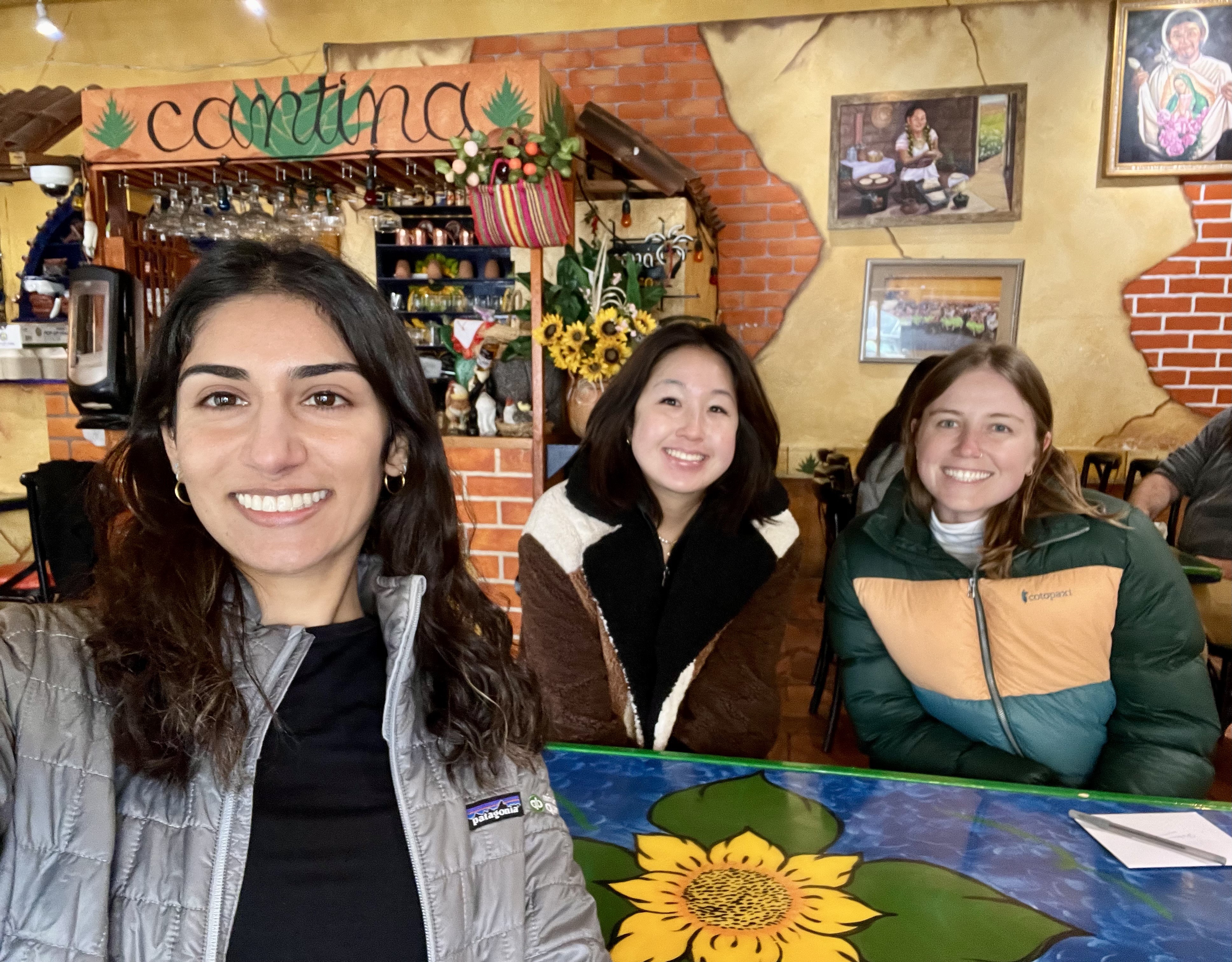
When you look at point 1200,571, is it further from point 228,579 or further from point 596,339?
point 228,579

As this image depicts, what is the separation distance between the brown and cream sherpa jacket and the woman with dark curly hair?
0.72 meters

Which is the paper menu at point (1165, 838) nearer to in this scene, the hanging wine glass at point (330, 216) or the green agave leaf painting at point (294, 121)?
the green agave leaf painting at point (294, 121)

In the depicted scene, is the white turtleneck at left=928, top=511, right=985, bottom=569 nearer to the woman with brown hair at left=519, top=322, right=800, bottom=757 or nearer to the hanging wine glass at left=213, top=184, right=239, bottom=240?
the woman with brown hair at left=519, top=322, right=800, bottom=757

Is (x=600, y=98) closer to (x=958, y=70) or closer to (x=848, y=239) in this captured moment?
(x=848, y=239)

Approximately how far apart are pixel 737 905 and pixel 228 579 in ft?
2.36

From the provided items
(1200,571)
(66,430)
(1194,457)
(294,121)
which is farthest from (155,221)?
(1194,457)

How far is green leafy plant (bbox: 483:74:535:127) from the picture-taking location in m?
2.87

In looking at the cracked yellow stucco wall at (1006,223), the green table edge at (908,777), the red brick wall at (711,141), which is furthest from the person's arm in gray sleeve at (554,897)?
the cracked yellow stucco wall at (1006,223)

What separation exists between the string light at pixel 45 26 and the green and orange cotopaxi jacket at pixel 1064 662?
5.19 m

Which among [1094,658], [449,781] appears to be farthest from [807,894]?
[1094,658]

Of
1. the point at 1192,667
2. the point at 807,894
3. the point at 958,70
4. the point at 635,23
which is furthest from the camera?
the point at 635,23

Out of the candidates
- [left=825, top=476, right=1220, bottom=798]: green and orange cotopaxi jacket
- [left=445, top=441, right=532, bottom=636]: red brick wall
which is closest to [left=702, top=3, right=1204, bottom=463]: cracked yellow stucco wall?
[left=445, top=441, right=532, bottom=636]: red brick wall

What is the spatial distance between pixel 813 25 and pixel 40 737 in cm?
519

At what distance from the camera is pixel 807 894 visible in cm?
100
